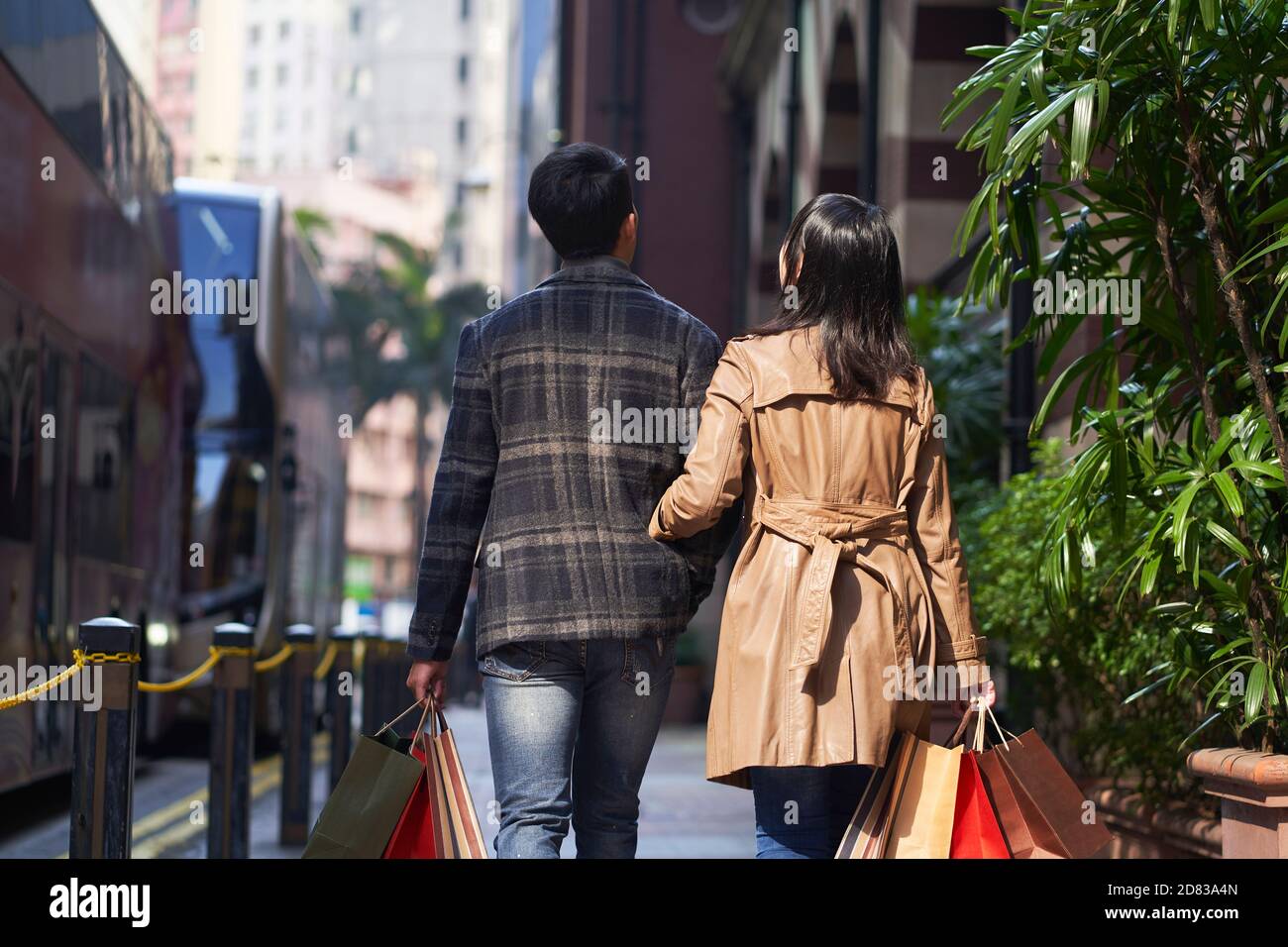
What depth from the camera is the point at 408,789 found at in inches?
148

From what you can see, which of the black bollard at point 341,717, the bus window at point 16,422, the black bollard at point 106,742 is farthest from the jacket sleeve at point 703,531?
the black bollard at point 341,717

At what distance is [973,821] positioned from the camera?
362 cm

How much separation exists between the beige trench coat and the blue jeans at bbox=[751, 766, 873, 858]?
85 millimetres

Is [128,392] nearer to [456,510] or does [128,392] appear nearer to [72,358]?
[72,358]

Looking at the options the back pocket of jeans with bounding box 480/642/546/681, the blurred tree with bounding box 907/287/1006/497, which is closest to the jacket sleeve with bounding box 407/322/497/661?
the back pocket of jeans with bounding box 480/642/546/681

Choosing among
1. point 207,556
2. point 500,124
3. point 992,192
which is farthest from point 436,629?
point 500,124

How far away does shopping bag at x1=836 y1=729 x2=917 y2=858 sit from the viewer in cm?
356

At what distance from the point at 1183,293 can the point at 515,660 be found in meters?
→ 2.29

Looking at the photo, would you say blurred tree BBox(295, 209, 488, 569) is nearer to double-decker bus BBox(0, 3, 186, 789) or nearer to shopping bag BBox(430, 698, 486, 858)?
double-decker bus BBox(0, 3, 186, 789)

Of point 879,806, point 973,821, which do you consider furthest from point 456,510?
point 973,821

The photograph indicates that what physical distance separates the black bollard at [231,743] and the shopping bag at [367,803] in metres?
3.53

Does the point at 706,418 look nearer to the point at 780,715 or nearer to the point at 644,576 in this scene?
the point at 644,576

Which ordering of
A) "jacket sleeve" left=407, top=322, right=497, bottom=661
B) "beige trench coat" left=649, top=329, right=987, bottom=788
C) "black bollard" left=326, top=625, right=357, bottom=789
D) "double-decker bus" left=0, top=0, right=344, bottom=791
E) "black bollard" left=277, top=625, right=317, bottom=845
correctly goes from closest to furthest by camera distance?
"beige trench coat" left=649, top=329, right=987, bottom=788 < "jacket sleeve" left=407, top=322, right=497, bottom=661 < "double-decker bus" left=0, top=0, right=344, bottom=791 < "black bollard" left=277, top=625, right=317, bottom=845 < "black bollard" left=326, top=625, right=357, bottom=789

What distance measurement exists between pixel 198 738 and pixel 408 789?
1269cm
